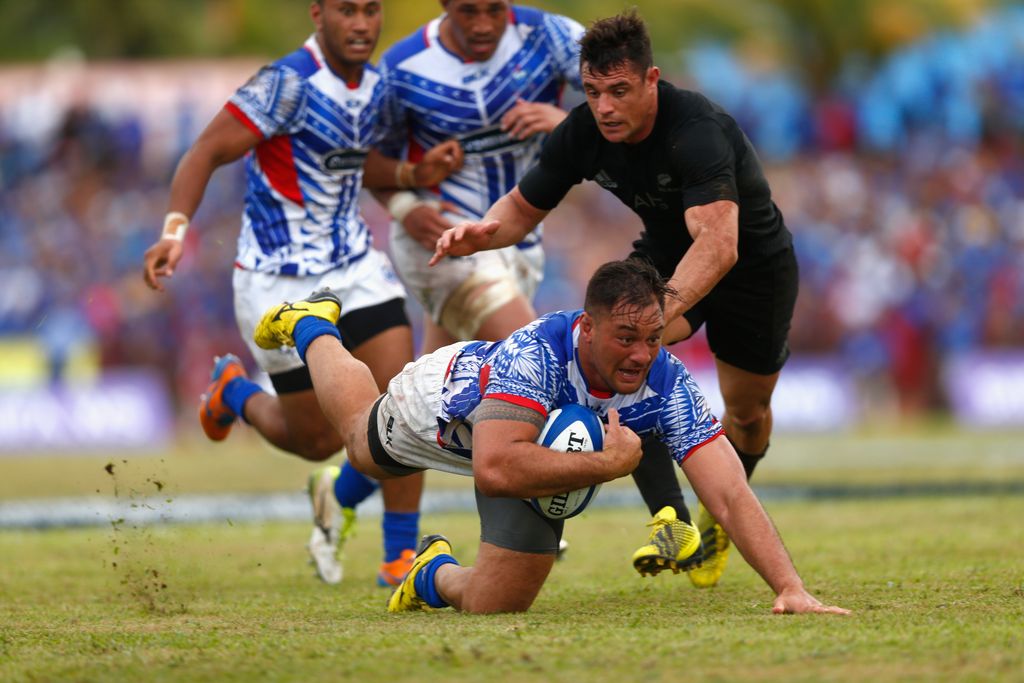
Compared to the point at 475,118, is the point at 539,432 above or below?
below

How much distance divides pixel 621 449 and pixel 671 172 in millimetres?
1483

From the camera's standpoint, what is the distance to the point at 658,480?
641cm

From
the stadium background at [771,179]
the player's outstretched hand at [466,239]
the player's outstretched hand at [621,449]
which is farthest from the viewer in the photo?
the stadium background at [771,179]

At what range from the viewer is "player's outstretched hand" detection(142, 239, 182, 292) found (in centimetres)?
685

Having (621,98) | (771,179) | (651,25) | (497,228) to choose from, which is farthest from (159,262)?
(651,25)

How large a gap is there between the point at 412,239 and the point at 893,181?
2100cm

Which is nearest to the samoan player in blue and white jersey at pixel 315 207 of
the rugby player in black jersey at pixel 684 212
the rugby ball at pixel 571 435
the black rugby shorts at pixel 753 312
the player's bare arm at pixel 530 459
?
the rugby player in black jersey at pixel 684 212

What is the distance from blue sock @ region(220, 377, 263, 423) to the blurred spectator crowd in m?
13.8

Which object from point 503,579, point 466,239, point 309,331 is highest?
point 466,239

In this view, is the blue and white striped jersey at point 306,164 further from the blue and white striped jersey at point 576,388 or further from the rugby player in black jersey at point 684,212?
the blue and white striped jersey at point 576,388

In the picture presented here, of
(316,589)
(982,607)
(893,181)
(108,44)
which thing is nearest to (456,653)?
(982,607)

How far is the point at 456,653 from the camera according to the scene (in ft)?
14.5

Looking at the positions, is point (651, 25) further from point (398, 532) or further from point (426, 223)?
point (398, 532)

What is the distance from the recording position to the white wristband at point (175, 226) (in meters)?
7.04
